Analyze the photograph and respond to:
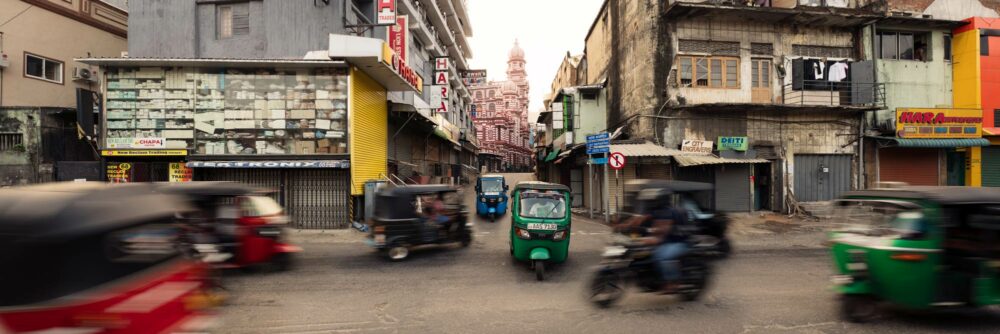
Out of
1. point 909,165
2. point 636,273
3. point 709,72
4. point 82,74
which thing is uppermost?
point 82,74

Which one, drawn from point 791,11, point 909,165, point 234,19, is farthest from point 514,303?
point 909,165

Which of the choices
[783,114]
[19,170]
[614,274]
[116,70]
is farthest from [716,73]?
[19,170]

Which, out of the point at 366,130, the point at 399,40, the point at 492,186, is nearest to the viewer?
the point at 366,130

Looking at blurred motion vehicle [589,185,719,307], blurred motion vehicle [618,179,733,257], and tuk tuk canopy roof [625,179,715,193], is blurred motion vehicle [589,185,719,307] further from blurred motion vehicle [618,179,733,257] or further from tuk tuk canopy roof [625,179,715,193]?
blurred motion vehicle [618,179,733,257]

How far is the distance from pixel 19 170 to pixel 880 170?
33.1m

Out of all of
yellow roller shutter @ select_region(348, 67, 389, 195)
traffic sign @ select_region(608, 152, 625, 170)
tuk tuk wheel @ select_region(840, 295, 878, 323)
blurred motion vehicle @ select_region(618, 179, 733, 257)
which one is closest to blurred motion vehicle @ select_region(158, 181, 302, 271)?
yellow roller shutter @ select_region(348, 67, 389, 195)

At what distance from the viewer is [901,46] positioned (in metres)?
18.0

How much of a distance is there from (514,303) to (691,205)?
4995 millimetres

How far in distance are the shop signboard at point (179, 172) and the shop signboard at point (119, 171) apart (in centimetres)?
123

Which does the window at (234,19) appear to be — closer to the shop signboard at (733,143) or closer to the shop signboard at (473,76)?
the shop signboard at (733,143)

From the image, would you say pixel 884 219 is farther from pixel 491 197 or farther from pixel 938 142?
pixel 938 142

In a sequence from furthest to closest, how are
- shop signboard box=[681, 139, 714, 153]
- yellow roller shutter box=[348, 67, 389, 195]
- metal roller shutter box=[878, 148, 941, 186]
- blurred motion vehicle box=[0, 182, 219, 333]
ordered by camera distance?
metal roller shutter box=[878, 148, 941, 186] < shop signboard box=[681, 139, 714, 153] < yellow roller shutter box=[348, 67, 389, 195] < blurred motion vehicle box=[0, 182, 219, 333]

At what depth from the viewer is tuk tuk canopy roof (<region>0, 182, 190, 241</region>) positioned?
2811 millimetres

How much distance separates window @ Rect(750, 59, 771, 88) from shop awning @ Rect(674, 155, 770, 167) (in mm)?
3321
